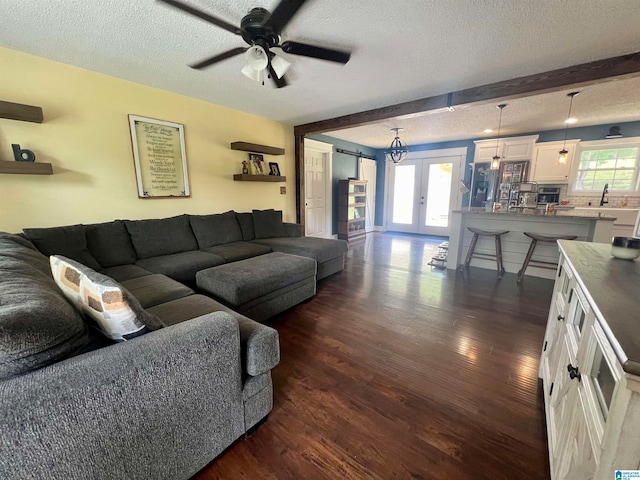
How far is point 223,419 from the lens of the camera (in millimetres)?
1146

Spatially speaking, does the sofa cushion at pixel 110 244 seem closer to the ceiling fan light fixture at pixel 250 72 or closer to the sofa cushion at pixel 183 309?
the sofa cushion at pixel 183 309

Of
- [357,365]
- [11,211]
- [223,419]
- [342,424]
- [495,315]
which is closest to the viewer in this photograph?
[223,419]

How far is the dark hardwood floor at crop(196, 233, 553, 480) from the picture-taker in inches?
46.4

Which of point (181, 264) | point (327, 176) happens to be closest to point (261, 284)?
point (181, 264)

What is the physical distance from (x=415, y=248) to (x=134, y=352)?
5216 mm

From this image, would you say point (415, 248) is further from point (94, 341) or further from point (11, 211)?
point (11, 211)

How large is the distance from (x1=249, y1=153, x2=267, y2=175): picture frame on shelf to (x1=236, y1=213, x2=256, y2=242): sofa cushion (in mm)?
698

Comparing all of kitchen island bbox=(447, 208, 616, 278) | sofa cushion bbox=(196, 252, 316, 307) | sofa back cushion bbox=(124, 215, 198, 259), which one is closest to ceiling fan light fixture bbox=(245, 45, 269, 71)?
sofa cushion bbox=(196, 252, 316, 307)

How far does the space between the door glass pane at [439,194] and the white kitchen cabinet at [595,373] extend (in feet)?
17.9

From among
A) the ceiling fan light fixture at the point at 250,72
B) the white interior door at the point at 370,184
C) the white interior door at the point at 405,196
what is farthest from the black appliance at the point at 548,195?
the ceiling fan light fixture at the point at 250,72

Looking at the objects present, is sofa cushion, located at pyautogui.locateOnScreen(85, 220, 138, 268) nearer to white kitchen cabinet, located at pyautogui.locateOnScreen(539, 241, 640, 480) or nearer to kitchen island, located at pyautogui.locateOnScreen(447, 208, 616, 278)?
white kitchen cabinet, located at pyautogui.locateOnScreen(539, 241, 640, 480)

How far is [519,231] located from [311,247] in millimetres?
3073

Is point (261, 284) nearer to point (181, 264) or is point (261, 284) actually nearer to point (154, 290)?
point (154, 290)

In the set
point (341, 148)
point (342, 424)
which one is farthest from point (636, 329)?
point (341, 148)
